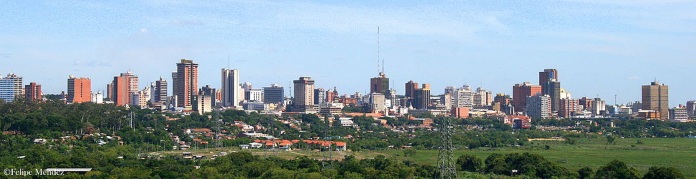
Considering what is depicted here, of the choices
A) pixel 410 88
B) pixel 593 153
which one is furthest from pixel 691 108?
pixel 593 153

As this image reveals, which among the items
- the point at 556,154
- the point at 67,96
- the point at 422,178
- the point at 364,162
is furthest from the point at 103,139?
the point at 67,96

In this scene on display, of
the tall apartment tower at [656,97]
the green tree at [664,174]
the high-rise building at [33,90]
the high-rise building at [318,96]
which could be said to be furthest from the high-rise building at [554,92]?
the green tree at [664,174]

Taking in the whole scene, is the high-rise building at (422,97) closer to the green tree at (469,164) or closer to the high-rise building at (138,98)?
the high-rise building at (138,98)

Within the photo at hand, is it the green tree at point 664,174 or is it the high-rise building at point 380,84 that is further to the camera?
the high-rise building at point 380,84

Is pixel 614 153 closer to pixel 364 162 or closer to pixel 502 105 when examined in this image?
pixel 364 162

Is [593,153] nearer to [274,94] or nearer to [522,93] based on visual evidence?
[522,93]

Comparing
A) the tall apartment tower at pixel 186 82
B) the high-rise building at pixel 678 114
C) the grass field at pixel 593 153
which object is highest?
the tall apartment tower at pixel 186 82
